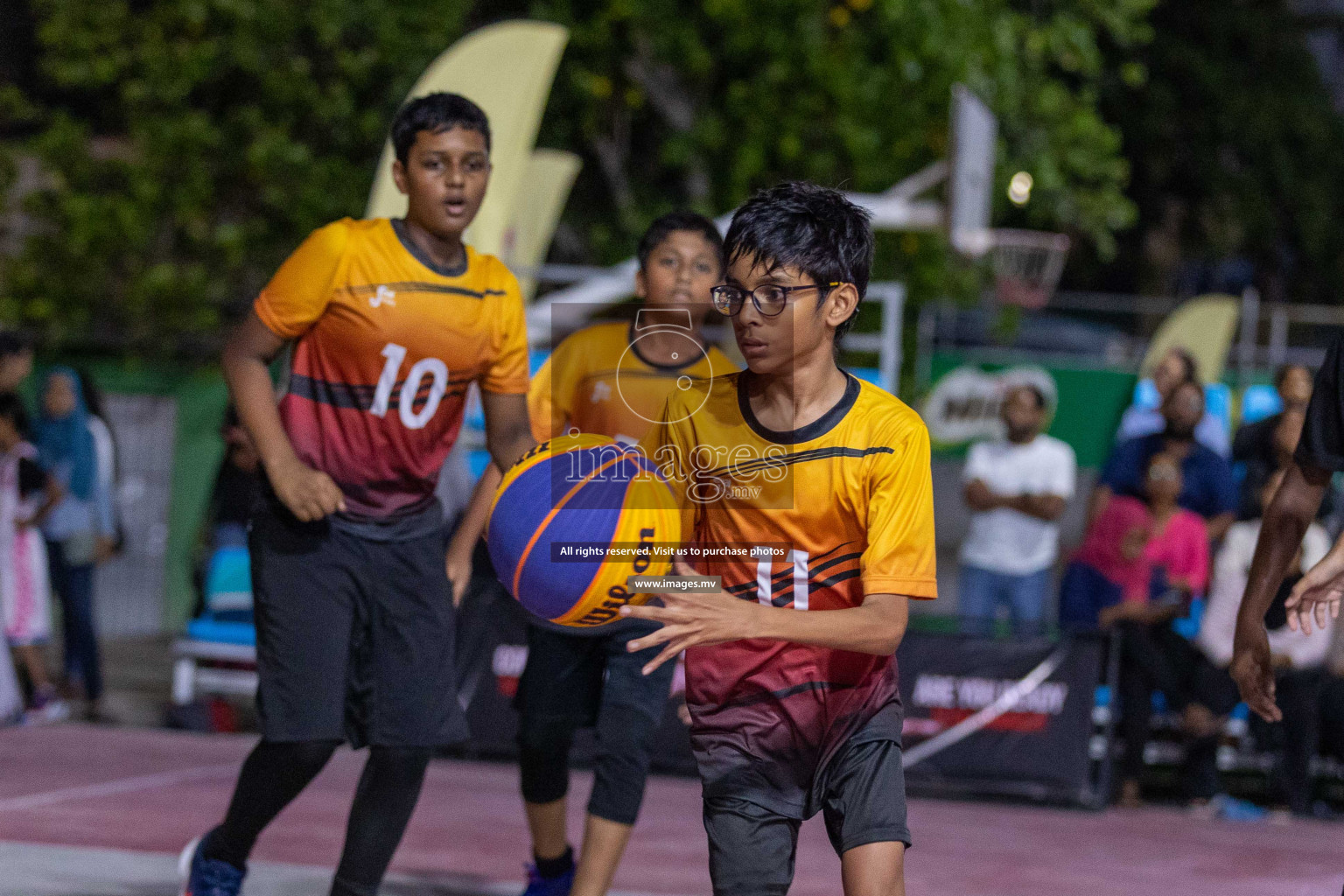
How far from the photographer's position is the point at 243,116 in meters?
15.0

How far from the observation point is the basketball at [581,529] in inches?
137

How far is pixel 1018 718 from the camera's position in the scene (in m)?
8.62

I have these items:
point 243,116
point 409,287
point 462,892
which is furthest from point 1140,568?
point 243,116

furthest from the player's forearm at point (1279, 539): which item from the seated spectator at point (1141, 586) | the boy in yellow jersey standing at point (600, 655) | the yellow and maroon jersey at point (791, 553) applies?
the seated spectator at point (1141, 586)

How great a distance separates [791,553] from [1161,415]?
261 inches

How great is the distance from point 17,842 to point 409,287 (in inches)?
120

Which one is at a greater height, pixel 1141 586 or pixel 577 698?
pixel 577 698

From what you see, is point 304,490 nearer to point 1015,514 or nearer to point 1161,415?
point 1015,514

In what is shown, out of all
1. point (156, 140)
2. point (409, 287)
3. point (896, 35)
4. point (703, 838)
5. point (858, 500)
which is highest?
point (896, 35)

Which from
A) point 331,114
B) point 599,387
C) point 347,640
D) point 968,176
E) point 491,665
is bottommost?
point 491,665

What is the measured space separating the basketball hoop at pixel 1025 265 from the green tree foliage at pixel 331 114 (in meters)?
0.78

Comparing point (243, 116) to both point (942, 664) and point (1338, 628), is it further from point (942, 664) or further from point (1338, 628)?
point (1338, 628)

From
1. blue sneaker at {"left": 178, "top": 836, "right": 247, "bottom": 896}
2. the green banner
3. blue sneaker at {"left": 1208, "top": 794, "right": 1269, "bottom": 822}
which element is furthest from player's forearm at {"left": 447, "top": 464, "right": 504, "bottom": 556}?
the green banner

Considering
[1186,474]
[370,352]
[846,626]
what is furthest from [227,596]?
[846,626]
